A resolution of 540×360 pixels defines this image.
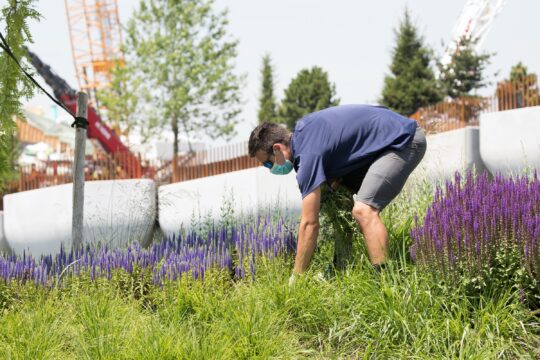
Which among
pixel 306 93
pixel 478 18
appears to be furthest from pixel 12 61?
pixel 306 93

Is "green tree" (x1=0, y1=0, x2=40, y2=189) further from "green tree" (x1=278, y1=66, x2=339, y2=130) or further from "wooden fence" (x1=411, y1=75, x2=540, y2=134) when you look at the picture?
"green tree" (x1=278, y1=66, x2=339, y2=130)

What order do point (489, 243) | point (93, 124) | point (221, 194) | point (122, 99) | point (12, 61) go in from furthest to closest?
1. point (122, 99)
2. point (93, 124)
3. point (221, 194)
4. point (12, 61)
5. point (489, 243)

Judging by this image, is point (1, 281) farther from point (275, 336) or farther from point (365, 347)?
point (365, 347)

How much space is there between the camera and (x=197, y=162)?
14.2 m

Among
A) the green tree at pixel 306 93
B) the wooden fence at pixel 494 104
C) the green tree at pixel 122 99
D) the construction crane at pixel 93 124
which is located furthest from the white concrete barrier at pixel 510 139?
the green tree at pixel 306 93

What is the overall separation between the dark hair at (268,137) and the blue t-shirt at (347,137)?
0.11 m

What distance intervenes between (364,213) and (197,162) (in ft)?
34.8

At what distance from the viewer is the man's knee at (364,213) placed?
3.81 metres

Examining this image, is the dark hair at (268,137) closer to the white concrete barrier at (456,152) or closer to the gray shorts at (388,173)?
the gray shorts at (388,173)

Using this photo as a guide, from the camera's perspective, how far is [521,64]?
101 feet

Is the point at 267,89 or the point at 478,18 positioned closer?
the point at 478,18

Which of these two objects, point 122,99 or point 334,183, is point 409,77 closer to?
point 122,99

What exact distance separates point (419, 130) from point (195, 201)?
5.11m

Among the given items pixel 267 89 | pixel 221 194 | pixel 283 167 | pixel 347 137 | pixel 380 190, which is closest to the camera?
pixel 380 190
